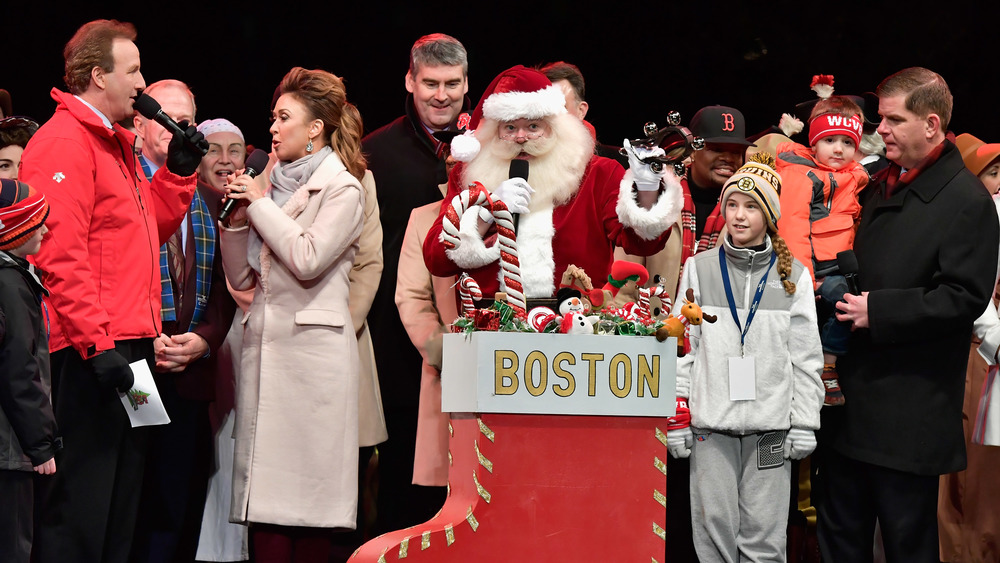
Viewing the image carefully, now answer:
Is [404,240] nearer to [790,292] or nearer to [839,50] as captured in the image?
[790,292]

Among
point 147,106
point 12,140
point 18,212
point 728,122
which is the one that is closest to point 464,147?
point 147,106

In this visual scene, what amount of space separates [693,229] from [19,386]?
258 cm

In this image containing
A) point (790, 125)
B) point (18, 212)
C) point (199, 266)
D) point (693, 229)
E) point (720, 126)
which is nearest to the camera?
point (18, 212)

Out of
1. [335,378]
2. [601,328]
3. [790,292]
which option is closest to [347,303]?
[335,378]

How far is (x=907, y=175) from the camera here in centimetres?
365

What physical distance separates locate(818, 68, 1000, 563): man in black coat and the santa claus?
890 mm

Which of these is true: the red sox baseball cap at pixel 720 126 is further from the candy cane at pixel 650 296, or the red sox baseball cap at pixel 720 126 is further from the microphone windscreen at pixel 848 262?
the candy cane at pixel 650 296

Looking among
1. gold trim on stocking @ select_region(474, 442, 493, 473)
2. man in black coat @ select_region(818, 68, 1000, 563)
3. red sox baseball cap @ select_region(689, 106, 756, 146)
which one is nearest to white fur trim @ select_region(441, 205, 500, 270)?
gold trim on stocking @ select_region(474, 442, 493, 473)

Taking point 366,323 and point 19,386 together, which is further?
point 366,323

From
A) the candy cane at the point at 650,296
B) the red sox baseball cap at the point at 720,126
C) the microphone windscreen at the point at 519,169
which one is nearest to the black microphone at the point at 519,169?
the microphone windscreen at the point at 519,169

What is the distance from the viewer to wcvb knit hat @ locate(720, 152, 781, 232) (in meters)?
3.55

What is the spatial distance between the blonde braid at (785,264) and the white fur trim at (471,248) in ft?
3.30

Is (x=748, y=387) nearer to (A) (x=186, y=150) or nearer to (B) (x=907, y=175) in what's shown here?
(B) (x=907, y=175)

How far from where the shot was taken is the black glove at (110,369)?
117 inches
